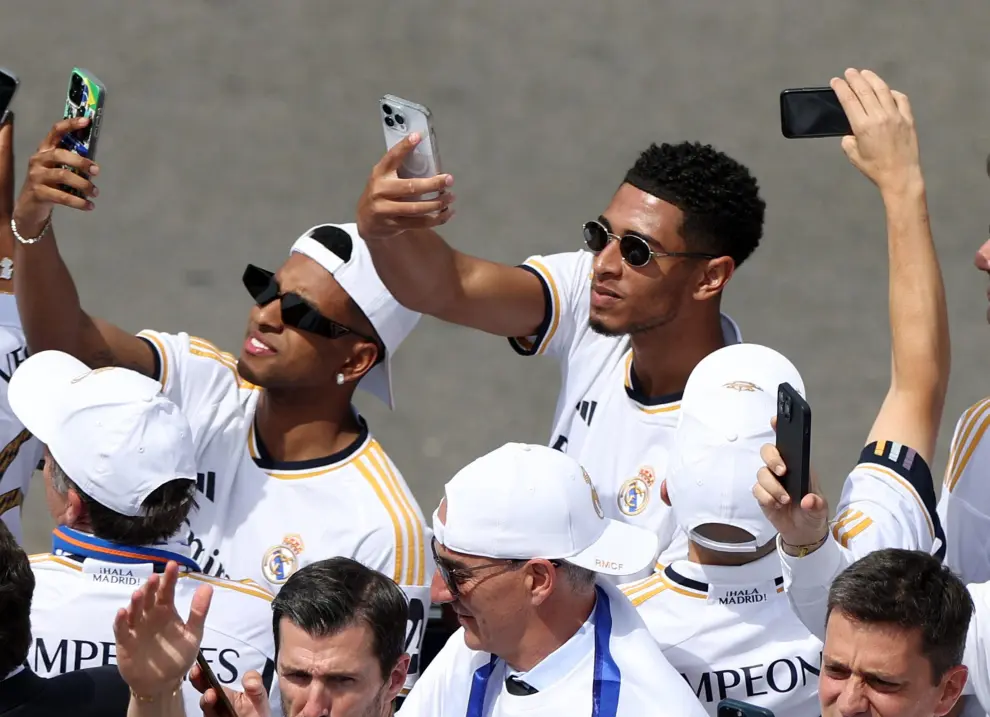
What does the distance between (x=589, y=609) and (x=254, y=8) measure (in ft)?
21.3

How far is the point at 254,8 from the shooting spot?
8.86 metres

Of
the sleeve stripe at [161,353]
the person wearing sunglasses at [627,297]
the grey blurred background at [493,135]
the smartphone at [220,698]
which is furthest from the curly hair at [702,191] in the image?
the grey blurred background at [493,135]

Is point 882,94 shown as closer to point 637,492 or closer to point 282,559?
point 637,492

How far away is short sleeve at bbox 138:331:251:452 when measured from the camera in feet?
14.4

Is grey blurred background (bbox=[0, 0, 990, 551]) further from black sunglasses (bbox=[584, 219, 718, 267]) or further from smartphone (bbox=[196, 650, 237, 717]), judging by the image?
smartphone (bbox=[196, 650, 237, 717])

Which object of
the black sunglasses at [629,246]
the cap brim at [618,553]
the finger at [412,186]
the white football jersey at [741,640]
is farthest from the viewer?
the black sunglasses at [629,246]

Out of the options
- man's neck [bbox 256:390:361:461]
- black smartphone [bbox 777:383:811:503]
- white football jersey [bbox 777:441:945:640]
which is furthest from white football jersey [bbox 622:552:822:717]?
man's neck [bbox 256:390:361:461]

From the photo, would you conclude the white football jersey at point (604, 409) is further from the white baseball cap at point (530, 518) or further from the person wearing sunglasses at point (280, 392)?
the white baseball cap at point (530, 518)

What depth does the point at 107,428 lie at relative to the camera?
3535 mm

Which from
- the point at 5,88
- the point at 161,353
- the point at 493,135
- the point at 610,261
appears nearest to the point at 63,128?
the point at 5,88

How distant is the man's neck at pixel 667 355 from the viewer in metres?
4.19

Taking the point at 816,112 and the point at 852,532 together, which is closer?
the point at 852,532

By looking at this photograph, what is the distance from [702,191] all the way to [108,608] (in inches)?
76.3

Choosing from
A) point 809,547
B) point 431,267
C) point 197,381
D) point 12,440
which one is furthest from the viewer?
point 197,381
